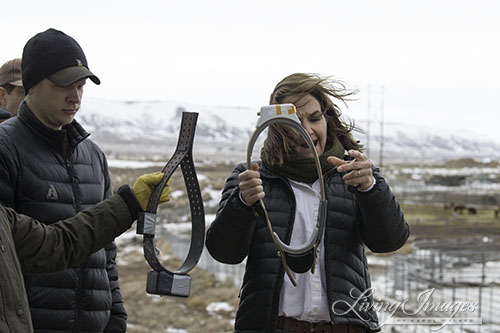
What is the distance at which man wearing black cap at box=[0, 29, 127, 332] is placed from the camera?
228cm

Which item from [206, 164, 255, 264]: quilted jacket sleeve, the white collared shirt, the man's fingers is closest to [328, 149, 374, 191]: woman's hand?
the man's fingers

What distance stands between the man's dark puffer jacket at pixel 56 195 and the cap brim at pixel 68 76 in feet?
0.56

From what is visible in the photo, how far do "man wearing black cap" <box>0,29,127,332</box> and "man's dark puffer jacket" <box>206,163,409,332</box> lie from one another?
50 cm

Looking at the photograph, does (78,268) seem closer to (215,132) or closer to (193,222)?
(193,222)

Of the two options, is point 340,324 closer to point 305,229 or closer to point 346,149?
point 305,229

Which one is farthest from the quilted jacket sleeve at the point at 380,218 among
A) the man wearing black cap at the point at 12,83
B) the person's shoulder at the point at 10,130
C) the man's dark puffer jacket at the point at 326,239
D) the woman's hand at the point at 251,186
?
the man wearing black cap at the point at 12,83

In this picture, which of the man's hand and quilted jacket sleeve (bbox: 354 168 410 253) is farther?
quilted jacket sleeve (bbox: 354 168 410 253)

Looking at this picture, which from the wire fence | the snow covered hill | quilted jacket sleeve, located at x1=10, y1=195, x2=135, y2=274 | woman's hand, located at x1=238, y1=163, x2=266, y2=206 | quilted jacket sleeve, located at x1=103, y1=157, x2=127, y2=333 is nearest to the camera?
quilted jacket sleeve, located at x1=10, y1=195, x2=135, y2=274

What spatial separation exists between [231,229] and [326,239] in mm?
354

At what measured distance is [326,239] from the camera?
2420 millimetres

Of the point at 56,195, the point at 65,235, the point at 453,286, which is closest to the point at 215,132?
the point at 453,286

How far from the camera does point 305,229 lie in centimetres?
243

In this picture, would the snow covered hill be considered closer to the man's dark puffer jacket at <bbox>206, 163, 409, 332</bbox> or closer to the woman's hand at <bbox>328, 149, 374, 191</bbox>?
the man's dark puffer jacket at <bbox>206, 163, 409, 332</bbox>

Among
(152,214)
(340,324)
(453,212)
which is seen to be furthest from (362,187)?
(453,212)
